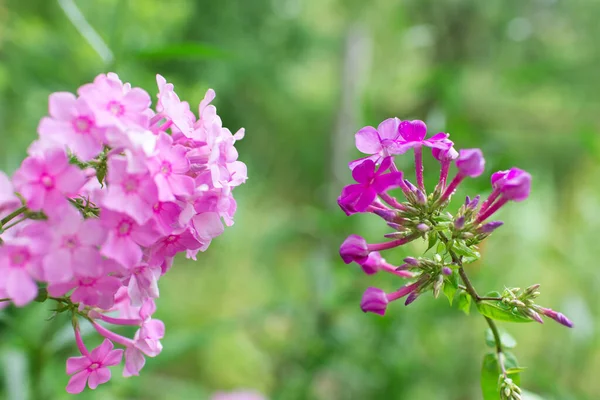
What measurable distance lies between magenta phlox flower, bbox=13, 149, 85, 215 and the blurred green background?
0.39 meters

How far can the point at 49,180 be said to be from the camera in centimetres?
37

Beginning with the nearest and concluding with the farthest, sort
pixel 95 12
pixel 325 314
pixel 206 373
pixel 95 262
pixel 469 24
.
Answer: pixel 95 262 < pixel 325 314 < pixel 95 12 < pixel 206 373 < pixel 469 24

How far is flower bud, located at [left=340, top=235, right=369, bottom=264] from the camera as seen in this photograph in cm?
45

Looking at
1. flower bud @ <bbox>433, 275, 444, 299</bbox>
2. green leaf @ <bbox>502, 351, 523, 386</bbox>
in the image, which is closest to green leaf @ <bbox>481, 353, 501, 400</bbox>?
green leaf @ <bbox>502, 351, 523, 386</bbox>

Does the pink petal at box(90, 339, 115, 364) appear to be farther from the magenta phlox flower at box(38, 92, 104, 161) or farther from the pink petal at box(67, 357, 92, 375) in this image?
the magenta phlox flower at box(38, 92, 104, 161)

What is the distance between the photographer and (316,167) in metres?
3.30

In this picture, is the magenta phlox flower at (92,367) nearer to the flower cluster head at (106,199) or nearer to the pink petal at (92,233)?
the flower cluster head at (106,199)

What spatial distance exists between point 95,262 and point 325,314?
0.91m

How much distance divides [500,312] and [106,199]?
Result: 303mm

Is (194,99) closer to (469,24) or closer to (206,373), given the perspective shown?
(206,373)

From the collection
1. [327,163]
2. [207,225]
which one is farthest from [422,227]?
[327,163]

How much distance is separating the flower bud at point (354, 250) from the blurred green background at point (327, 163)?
399 millimetres

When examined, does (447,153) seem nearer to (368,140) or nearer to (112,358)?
(368,140)

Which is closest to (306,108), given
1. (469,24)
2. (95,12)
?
(469,24)
